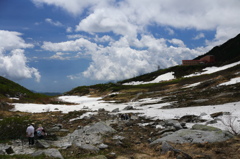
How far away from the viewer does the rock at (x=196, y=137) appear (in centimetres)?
1361

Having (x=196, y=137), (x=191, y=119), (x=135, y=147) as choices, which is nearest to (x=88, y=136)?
(x=135, y=147)

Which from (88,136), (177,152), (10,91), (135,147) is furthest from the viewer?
(10,91)

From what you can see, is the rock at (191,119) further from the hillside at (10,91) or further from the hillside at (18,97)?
the hillside at (10,91)

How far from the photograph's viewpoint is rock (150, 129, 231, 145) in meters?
13.6

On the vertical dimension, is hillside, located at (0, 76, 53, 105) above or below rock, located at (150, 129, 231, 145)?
above

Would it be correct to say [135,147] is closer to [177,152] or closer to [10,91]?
[177,152]

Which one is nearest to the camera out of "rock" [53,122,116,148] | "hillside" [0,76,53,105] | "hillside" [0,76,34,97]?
"rock" [53,122,116,148]

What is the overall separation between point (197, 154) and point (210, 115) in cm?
1137

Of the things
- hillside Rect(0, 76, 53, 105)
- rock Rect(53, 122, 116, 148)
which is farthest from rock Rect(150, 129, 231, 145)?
hillside Rect(0, 76, 53, 105)

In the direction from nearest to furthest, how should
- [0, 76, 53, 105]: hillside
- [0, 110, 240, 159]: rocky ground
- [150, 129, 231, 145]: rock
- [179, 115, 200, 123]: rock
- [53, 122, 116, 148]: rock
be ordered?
[0, 110, 240, 159]: rocky ground, [150, 129, 231, 145]: rock, [53, 122, 116, 148]: rock, [179, 115, 200, 123]: rock, [0, 76, 53, 105]: hillside

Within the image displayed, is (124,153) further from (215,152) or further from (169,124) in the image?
(169,124)

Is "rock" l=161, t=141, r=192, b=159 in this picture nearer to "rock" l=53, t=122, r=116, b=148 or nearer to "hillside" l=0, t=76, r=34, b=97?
"rock" l=53, t=122, r=116, b=148

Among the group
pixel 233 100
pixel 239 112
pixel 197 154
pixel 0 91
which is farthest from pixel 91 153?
pixel 0 91

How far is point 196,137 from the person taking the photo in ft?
47.2
